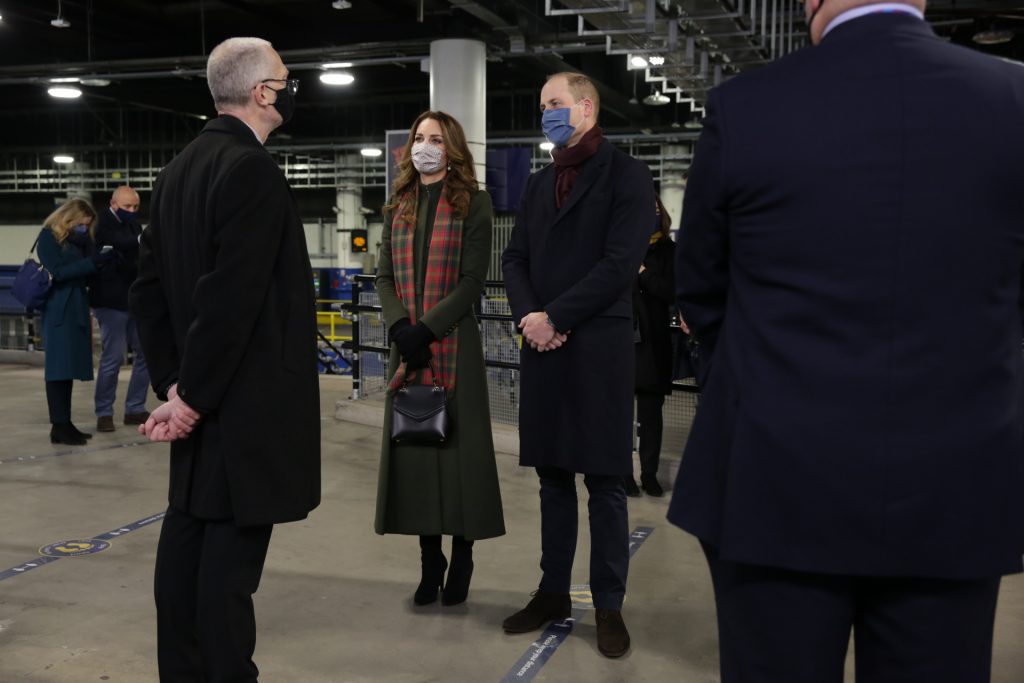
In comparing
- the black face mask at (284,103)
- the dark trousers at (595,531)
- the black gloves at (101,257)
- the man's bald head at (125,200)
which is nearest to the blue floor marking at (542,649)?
the dark trousers at (595,531)

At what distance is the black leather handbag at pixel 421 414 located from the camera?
3.17 meters

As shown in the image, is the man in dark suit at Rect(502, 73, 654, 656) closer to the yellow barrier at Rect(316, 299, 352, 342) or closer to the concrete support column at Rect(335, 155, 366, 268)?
the yellow barrier at Rect(316, 299, 352, 342)

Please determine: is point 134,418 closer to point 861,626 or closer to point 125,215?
point 125,215

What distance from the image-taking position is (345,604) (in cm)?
348

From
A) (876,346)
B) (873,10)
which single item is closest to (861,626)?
(876,346)

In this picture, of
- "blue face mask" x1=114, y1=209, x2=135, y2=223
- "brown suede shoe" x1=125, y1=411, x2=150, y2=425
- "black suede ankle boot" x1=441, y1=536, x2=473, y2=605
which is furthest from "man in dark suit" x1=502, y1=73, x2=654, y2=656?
"brown suede shoe" x1=125, y1=411, x2=150, y2=425

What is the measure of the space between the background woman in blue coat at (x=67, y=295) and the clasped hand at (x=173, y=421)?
4512mm

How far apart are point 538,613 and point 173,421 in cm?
153

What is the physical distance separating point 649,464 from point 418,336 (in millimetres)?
2383

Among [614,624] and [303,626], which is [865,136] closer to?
[614,624]

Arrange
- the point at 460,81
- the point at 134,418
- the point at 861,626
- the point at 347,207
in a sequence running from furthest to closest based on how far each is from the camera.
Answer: the point at 347,207 → the point at 460,81 → the point at 134,418 → the point at 861,626

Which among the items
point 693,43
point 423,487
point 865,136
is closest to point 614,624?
point 423,487

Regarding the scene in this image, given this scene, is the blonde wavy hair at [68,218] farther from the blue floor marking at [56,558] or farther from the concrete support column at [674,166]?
the concrete support column at [674,166]

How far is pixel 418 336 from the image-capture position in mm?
3154
